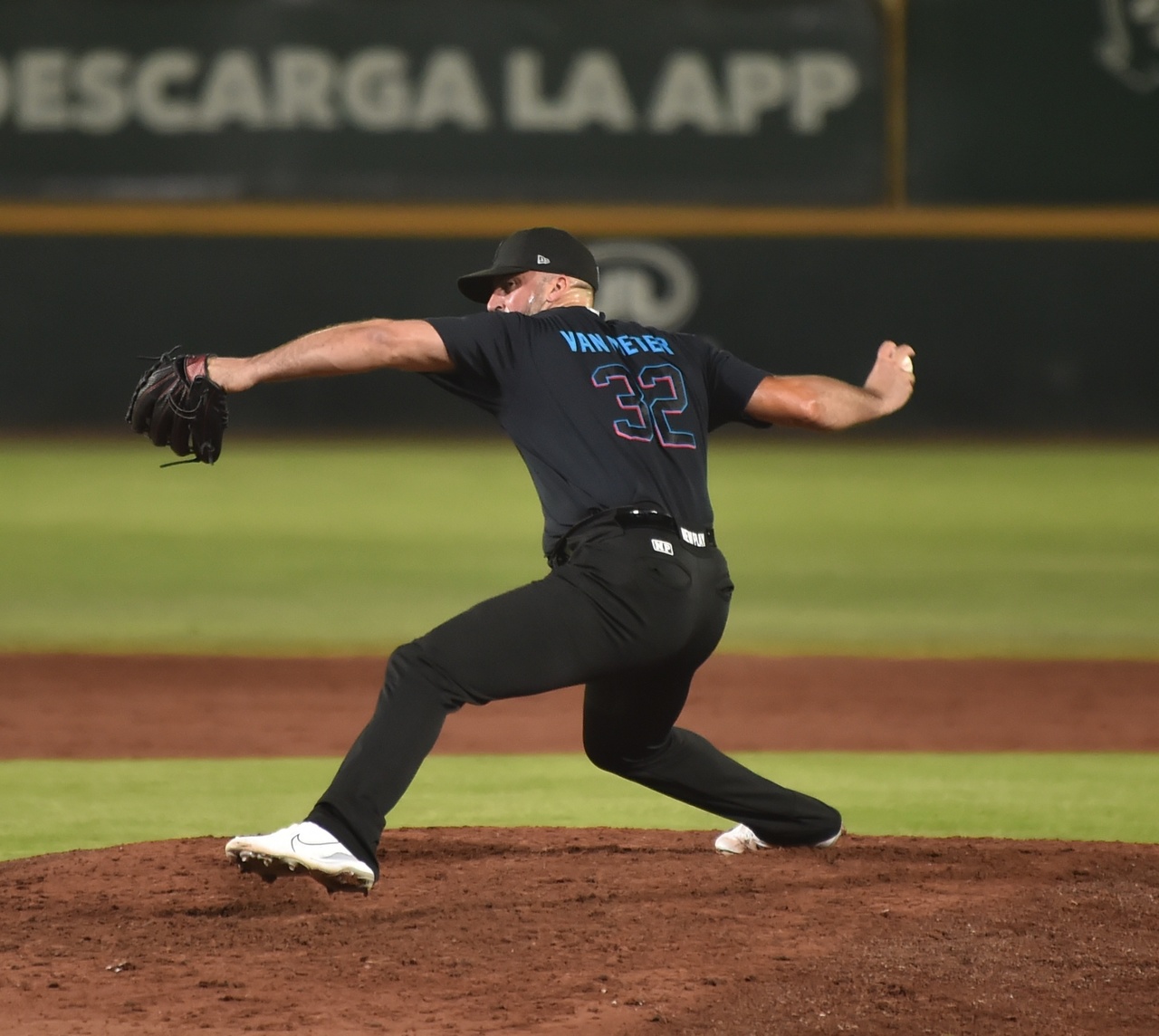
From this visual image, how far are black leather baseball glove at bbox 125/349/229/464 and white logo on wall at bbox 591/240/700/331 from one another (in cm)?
1421

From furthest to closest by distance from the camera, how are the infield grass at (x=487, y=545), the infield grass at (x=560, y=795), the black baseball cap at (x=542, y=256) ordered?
the infield grass at (x=487, y=545)
the infield grass at (x=560, y=795)
the black baseball cap at (x=542, y=256)

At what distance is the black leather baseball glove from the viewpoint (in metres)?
4.01

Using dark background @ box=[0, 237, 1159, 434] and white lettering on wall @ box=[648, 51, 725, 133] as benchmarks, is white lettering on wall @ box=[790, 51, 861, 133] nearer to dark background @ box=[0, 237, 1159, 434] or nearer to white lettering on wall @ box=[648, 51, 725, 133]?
white lettering on wall @ box=[648, 51, 725, 133]

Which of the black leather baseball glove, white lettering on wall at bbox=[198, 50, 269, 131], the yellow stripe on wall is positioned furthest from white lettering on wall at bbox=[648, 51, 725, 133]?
the black leather baseball glove

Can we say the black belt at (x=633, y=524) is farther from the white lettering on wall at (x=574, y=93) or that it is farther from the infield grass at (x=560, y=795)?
the white lettering on wall at (x=574, y=93)

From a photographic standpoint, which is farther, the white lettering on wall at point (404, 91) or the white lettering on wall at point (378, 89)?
the white lettering on wall at point (378, 89)

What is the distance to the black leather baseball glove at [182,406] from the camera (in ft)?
13.2

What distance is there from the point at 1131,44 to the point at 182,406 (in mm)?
16058

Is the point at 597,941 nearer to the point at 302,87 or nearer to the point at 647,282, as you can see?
the point at 647,282

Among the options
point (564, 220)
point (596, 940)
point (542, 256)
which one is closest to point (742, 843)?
point (596, 940)

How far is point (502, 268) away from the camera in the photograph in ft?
14.4

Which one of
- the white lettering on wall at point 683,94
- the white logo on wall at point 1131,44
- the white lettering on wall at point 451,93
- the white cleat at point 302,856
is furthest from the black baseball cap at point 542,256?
the white logo on wall at point 1131,44

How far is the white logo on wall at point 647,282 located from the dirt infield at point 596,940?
13.5 m

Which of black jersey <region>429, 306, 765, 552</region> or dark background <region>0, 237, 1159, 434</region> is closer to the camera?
black jersey <region>429, 306, 765, 552</region>
